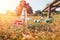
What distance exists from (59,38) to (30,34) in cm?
29

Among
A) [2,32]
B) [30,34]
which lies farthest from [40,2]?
[2,32]

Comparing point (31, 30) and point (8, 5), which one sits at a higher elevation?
point (8, 5)

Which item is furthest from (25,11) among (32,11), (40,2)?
(40,2)

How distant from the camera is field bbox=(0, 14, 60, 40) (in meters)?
1.47

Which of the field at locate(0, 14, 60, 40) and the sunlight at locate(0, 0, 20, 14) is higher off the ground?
the sunlight at locate(0, 0, 20, 14)

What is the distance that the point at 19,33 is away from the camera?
1.48 metres

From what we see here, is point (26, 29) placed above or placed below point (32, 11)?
below

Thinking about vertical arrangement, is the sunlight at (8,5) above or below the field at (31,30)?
above

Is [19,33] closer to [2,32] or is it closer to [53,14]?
[2,32]

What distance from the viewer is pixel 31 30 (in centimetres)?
150

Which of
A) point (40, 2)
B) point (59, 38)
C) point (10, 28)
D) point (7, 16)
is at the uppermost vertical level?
point (40, 2)

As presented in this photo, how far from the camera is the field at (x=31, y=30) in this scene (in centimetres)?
147

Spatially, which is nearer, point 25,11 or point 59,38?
point 59,38

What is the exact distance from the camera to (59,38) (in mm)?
1462
